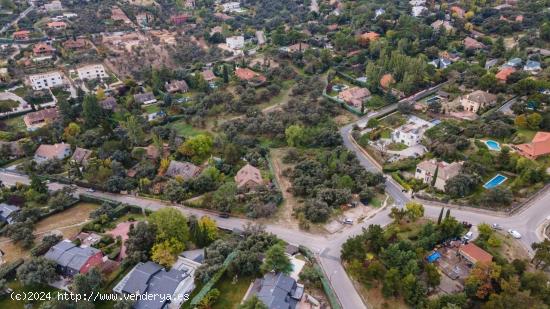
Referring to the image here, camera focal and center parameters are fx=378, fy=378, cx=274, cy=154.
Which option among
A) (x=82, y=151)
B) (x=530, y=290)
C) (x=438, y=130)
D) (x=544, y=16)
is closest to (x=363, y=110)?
(x=438, y=130)

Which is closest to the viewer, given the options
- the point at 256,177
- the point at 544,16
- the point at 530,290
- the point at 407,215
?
the point at 530,290

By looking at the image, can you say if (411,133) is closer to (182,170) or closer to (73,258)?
(182,170)

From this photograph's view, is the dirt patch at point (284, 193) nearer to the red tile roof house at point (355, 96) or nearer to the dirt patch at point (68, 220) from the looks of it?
the red tile roof house at point (355, 96)

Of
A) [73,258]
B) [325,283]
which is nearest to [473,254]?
[325,283]

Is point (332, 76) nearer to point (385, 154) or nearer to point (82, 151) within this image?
point (385, 154)

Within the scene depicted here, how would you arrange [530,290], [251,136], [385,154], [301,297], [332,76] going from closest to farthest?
[530,290]
[301,297]
[385,154]
[251,136]
[332,76]

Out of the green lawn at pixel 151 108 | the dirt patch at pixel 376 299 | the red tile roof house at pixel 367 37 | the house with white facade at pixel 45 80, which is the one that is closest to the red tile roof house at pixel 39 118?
the house with white facade at pixel 45 80

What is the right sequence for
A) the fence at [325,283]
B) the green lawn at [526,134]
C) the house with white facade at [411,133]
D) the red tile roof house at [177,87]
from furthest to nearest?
1. the red tile roof house at [177,87]
2. the house with white facade at [411,133]
3. the green lawn at [526,134]
4. the fence at [325,283]
